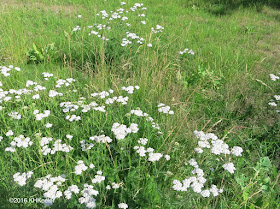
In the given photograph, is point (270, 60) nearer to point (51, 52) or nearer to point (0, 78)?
point (51, 52)

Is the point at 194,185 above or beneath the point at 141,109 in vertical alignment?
above

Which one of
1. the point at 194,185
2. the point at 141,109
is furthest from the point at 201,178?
the point at 141,109

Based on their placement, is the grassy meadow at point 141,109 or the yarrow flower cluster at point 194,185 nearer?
the yarrow flower cluster at point 194,185

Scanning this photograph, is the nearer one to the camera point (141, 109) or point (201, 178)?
point (201, 178)

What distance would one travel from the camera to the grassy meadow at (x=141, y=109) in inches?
77.1

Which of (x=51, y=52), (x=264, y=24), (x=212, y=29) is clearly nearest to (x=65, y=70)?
(x=51, y=52)

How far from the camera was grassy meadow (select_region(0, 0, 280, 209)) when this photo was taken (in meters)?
1.96

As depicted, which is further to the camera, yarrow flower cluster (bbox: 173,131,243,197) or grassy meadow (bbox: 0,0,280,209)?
grassy meadow (bbox: 0,0,280,209)

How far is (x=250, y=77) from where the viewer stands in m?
3.73

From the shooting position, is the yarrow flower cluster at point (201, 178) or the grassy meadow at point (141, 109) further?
the grassy meadow at point (141, 109)

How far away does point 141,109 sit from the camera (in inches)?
115

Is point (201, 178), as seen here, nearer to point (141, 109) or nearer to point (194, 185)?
point (194, 185)

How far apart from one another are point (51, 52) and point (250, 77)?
3.03 metres

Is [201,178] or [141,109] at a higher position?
[201,178]
